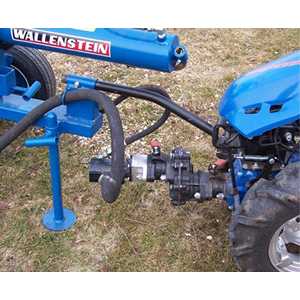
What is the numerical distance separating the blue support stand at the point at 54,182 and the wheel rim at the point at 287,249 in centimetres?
102

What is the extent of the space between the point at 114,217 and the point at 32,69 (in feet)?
3.36

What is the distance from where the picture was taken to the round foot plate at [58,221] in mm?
2684

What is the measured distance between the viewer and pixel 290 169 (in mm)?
2084

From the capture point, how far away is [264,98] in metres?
2.13

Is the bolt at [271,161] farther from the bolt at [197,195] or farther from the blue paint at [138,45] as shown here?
the blue paint at [138,45]

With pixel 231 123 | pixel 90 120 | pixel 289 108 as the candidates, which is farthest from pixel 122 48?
pixel 289 108

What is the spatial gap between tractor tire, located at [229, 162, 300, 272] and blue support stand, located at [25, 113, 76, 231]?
85cm

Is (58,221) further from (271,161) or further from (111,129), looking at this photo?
(271,161)

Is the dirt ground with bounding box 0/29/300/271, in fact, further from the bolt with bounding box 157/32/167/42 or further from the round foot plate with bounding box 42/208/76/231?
the bolt with bounding box 157/32/167/42

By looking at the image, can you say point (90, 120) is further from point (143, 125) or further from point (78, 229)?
point (143, 125)

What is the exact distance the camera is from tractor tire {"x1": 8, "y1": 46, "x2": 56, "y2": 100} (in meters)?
3.08

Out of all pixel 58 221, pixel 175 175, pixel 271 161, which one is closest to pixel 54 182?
pixel 58 221

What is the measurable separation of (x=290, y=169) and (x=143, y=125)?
5.00ft

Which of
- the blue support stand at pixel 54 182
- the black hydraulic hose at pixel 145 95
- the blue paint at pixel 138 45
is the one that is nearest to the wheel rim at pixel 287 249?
the black hydraulic hose at pixel 145 95
